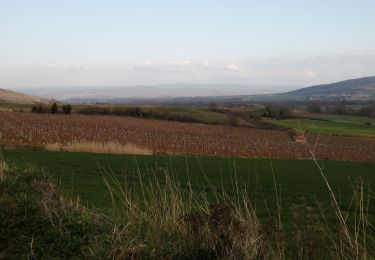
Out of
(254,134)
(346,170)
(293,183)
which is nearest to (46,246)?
(293,183)

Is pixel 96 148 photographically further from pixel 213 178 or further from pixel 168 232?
pixel 168 232

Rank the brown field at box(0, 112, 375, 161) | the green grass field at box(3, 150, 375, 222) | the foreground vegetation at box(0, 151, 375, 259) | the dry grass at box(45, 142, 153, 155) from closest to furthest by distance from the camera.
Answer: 1. the foreground vegetation at box(0, 151, 375, 259)
2. the green grass field at box(3, 150, 375, 222)
3. the dry grass at box(45, 142, 153, 155)
4. the brown field at box(0, 112, 375, 161)

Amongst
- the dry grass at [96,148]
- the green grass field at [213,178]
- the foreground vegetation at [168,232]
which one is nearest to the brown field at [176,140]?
the dry grass at [96,148]

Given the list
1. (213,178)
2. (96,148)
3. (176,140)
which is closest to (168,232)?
(213,178)

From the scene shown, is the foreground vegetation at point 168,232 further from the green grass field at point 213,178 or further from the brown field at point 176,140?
the brown field at point 176,140

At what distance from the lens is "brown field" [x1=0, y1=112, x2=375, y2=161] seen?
133ft

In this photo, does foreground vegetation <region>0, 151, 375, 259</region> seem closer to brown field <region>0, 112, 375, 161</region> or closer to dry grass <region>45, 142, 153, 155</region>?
dry grass <region>45, 142, 153, 155</region>

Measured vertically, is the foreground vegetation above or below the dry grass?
above

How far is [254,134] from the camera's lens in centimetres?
6075

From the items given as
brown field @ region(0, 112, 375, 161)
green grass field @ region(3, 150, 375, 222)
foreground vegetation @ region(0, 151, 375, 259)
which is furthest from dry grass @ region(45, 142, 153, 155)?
foreground vegetation @ region(0, 151, 375, 259)

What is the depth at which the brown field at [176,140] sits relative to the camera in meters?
40.7

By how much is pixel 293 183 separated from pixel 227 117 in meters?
54.6

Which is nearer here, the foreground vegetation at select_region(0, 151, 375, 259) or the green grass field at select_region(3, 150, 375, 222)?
the foreground vegetation at select_region(0, 151, 375, 259)

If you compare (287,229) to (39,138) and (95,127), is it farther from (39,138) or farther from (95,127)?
(95,127)
